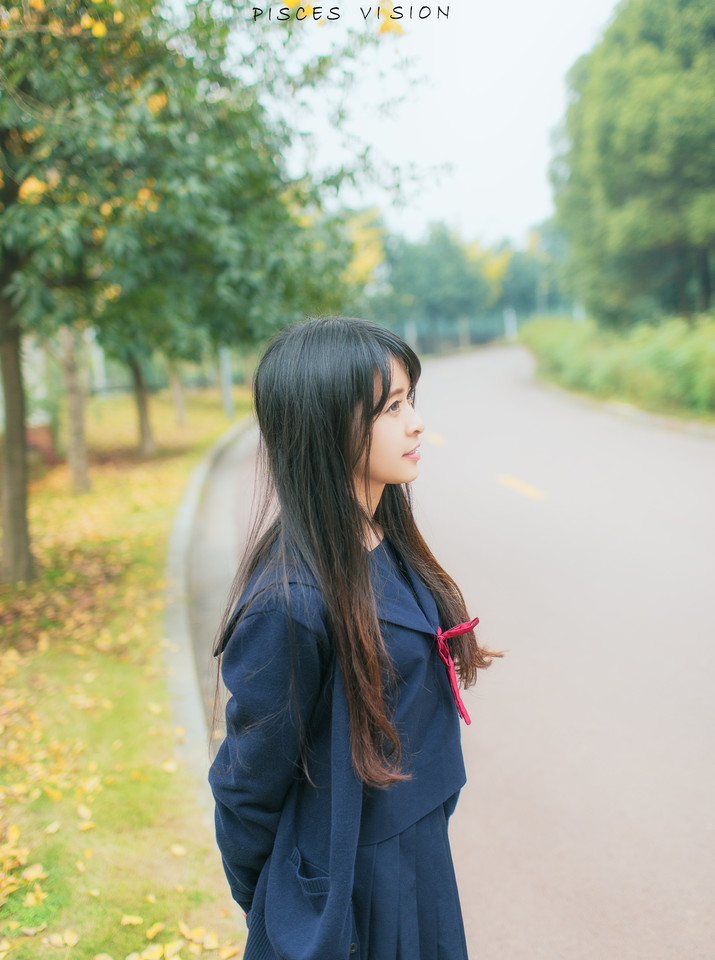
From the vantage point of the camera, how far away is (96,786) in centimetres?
343

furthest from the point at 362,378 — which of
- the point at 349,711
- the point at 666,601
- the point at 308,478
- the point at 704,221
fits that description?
the point at 704,221

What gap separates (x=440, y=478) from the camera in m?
10.3

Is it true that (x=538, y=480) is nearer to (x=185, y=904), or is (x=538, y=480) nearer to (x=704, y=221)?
(x=185, y=904)

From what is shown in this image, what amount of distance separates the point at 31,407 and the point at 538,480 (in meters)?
8.36

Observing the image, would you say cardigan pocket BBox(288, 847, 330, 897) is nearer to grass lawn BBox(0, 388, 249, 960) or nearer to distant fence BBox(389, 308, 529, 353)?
grass lawn BBox(0, 388, 249, 960)

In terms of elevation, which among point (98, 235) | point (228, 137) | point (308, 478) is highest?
point (228, 137)

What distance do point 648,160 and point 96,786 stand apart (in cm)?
1588

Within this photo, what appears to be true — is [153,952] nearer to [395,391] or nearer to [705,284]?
[395,391]

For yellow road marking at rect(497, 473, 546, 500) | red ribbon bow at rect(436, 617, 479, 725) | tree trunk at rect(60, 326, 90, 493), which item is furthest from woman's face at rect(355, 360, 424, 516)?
tree trunk at rect(60, 326, 90, 493)

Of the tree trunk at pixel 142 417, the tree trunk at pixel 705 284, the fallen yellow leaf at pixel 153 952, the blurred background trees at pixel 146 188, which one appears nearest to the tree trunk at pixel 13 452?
the blurred background trees at pixel 146 188

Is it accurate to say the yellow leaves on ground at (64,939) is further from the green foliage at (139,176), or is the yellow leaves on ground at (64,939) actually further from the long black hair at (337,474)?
the green foliage at (139,176)

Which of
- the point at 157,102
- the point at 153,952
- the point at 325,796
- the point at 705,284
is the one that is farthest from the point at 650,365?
the point at 325,796

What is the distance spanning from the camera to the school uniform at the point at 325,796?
135 cm

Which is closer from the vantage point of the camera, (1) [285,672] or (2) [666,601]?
(1) [285,672]
